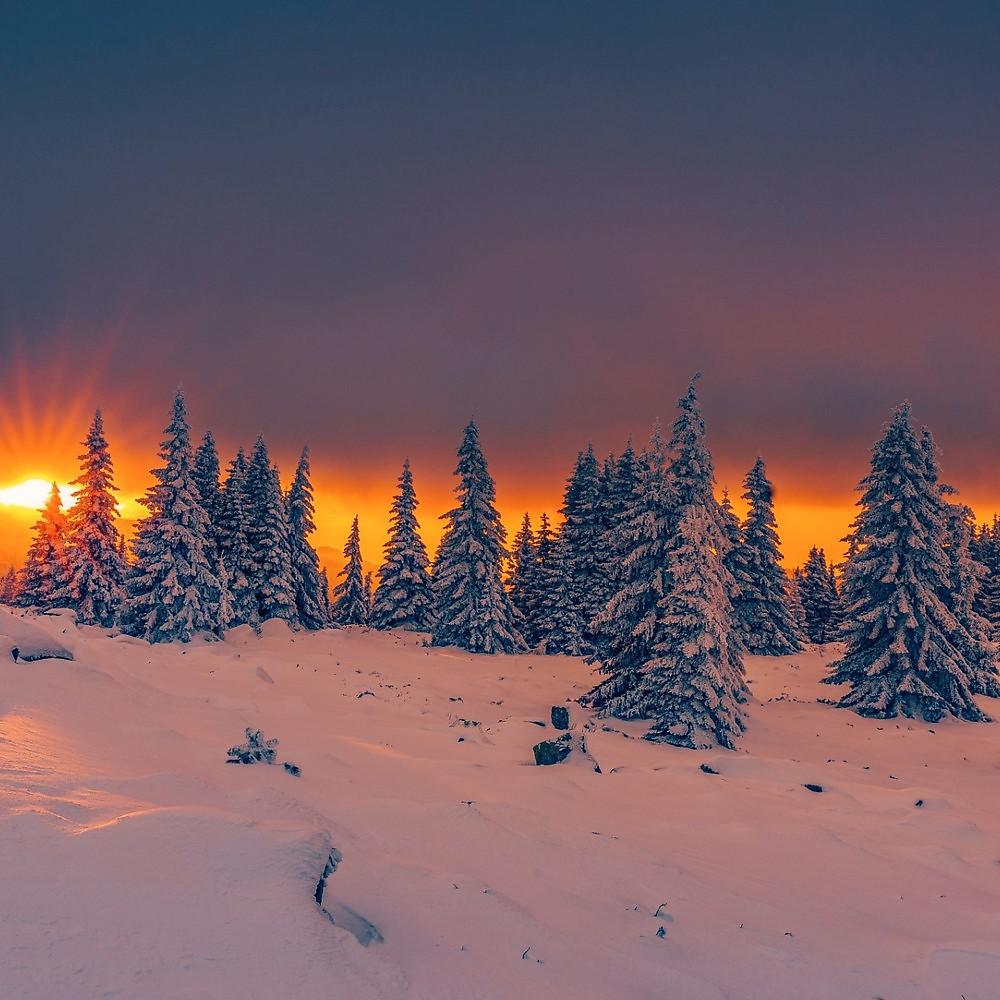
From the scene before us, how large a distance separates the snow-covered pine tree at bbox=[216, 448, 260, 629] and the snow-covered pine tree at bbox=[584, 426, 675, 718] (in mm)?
26379

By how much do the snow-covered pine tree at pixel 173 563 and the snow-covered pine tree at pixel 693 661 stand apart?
23.2 meters

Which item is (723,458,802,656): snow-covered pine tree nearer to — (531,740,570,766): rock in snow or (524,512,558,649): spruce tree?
(524,512,558,649): spruce tree

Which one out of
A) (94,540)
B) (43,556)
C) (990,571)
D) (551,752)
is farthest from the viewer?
(990,571)

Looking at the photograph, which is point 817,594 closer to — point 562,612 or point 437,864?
point 562,612

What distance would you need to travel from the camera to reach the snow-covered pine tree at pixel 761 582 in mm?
39500

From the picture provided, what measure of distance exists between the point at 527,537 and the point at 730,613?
32993 millimetres

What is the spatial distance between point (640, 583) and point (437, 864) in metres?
15.7

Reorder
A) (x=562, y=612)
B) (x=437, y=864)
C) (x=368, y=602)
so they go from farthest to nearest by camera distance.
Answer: (x=368, y=602) < (x=562, y=612) < (x=437, y=864)

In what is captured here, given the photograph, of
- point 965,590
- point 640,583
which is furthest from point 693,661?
point 965,590

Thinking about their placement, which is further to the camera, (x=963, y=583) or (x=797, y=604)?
(x=797, y=604)

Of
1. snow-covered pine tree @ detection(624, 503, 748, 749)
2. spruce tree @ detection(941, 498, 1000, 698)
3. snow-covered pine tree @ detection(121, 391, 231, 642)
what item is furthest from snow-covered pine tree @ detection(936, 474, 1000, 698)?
snow-covered pine tree @ detection(121, 391, 231, 642)

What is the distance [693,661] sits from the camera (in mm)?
18062

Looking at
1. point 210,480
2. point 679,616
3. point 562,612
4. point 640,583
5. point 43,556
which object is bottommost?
point 562,612

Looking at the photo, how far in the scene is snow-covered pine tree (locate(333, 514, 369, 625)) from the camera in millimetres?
58594
